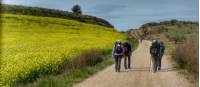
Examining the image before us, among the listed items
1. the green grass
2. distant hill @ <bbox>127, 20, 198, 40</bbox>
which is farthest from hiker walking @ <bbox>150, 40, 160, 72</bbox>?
distant hill @ <bbox>127, 20, 198, 40</bbox>

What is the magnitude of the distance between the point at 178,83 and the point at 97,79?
3069 mm

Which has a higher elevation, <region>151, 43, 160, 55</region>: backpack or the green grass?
<region>151, 43, 160, 55</region>: backpack

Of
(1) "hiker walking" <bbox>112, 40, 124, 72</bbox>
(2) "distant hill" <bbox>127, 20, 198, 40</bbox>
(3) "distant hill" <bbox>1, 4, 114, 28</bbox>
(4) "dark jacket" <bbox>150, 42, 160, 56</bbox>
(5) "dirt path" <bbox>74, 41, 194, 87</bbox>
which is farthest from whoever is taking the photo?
(3) "distant hill" <bbox>1, 4, 114, 28</bbox>

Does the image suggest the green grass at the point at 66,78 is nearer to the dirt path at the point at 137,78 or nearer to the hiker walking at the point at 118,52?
the dirt path at the point at 137,78

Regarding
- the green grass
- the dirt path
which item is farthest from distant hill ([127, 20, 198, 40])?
the green grass

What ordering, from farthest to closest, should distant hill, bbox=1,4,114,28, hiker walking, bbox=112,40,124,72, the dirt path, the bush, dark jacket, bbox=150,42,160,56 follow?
distant hill, bbox=1,4,114,28 → hiker walking, bbox=112,40,124,72 → dark jacket, bbox=150,42,160,56 → the bush → the dirt path

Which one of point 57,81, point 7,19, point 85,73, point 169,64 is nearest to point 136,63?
point 169,64

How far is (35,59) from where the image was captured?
22.0 m

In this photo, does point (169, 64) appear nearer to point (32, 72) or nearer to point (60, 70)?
point (60, 70)

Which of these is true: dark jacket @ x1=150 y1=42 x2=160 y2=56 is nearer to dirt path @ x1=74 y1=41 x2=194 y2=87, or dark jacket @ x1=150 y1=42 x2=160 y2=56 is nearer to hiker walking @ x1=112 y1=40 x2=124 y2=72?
dirt path @ x1=74 y1=41 x2=194 y2=87

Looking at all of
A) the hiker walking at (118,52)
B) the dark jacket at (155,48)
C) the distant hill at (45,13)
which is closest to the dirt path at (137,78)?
the hiker walking at (118,52)

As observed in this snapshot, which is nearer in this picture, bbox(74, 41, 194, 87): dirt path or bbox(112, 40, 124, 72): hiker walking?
bbox(74, 41, 194, 87): dirt path

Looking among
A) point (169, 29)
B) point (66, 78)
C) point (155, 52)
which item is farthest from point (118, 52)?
point (169, 29)

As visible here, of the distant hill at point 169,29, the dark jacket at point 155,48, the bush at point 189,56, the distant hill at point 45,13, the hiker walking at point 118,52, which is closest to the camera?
the bush at point 189,56
